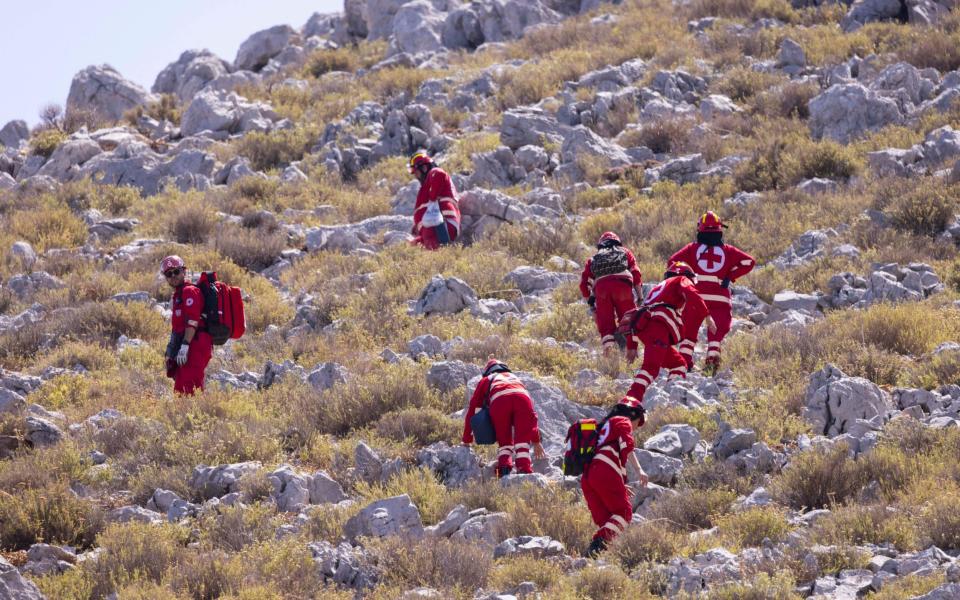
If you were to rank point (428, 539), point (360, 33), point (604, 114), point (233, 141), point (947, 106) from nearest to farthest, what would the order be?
point (428, 539) < point (947, 106) < point (604, 114) < point (233, 141) < point (360, 33)

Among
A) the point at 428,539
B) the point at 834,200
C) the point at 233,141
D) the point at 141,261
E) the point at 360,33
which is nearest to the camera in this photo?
the point at 428,539

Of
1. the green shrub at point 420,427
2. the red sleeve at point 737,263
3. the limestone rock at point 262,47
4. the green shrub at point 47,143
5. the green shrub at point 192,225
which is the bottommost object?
the green shrub at point 420,427

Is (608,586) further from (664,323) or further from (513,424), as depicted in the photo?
(664,323)

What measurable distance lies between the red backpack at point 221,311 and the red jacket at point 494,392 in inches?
124

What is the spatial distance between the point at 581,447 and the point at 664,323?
2.74m

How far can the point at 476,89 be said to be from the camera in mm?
25312

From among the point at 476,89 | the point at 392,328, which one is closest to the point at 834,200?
the point at 392,328

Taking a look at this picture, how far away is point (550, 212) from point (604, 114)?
4686mm

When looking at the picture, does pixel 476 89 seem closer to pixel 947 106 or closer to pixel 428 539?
pixel 947 106

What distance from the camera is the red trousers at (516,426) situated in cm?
1040

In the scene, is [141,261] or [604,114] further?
[604,114]

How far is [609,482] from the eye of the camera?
358 inches

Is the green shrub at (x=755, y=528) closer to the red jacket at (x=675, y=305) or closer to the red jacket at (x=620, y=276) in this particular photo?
the red jacket at (x=675, y=305)

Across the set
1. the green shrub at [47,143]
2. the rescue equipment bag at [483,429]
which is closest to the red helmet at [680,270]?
the rescue equipment bag at [483,429]
